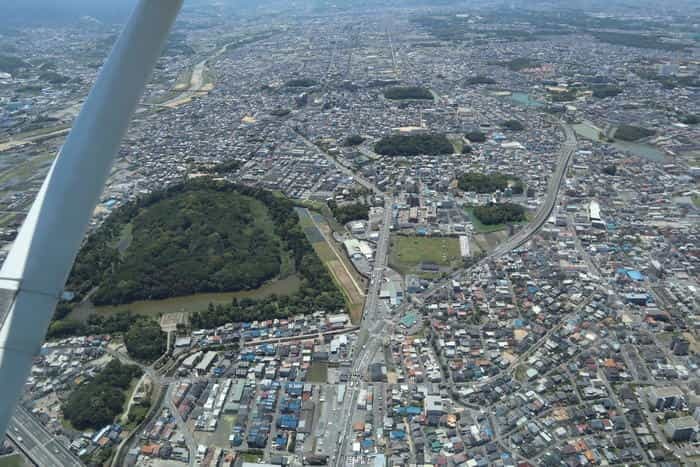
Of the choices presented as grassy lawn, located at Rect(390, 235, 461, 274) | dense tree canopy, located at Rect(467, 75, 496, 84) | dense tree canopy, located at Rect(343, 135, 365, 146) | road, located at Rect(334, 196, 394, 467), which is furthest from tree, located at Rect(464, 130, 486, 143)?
dense tree canopy, located at Rect(467, 75, 496, 84)

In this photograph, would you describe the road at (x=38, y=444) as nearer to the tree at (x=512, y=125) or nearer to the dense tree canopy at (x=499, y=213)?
the dense tree canopy at (x=499, y=213)

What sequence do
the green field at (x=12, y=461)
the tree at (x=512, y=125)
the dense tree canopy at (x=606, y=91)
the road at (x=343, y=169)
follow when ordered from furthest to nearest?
the dense tree canopy at (x=606, y=91) < the tree at (x=512, y=125) < the road at (x=343, y=169) < the green field at (x=12, y=461)

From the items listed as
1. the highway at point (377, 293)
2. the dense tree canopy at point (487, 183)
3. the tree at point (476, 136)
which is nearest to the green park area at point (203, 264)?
the highway at point (377, 293)

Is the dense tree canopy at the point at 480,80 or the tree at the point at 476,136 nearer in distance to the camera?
the tree at the point at 476,136

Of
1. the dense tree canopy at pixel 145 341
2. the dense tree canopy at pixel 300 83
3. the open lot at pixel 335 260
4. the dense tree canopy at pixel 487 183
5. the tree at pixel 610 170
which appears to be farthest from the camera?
the dense tree canopy at pixel 300 83

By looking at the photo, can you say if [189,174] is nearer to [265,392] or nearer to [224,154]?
[224,154]

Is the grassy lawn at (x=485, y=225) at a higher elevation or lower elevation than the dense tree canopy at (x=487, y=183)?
lower

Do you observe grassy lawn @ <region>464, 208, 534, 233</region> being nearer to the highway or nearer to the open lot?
the highway
